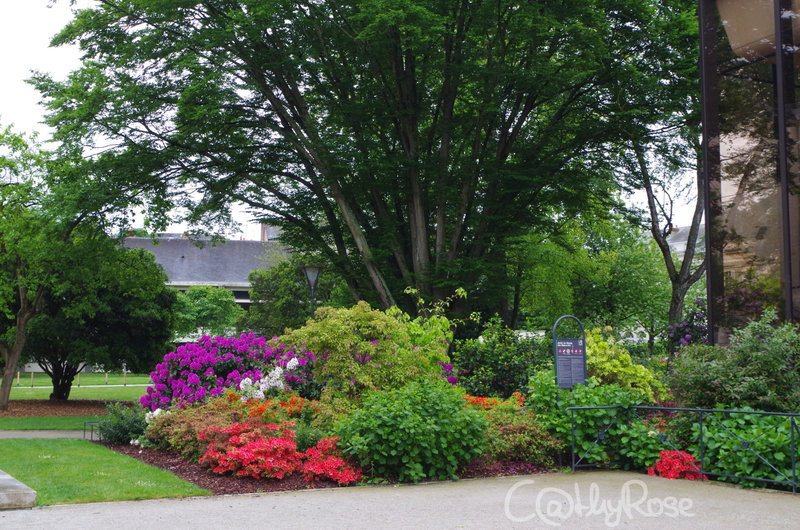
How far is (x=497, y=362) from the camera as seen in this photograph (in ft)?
52.3

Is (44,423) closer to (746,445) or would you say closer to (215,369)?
(215,369)

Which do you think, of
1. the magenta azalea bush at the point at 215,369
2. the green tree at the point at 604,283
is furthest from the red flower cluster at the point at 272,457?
the green tree at the point at 604,283

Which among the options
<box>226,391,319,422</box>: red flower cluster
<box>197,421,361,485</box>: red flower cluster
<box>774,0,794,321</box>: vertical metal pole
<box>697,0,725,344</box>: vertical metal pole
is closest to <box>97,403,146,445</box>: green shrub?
<box>226,391,319,422</box>: red flower cluster

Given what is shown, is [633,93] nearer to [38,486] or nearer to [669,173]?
[669,173]

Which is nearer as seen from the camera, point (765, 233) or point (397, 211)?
point (765, 233)

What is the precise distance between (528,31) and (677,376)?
9.48m

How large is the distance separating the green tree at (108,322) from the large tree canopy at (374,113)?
5.07 meters

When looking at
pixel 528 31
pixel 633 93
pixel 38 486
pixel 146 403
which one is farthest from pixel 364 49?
pixel 38 486

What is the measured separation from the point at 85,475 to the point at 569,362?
6592 millimetres

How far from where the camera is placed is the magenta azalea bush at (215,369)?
45.4 ft

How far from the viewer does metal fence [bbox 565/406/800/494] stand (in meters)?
8.30

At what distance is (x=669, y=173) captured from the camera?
25.9m

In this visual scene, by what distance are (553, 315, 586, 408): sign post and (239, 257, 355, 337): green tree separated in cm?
2983

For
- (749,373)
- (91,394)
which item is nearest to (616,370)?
(749,373)
